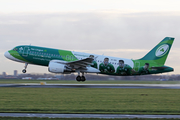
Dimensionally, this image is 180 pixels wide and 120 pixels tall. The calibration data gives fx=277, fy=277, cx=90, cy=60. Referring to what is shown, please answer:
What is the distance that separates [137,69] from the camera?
50.7 meters

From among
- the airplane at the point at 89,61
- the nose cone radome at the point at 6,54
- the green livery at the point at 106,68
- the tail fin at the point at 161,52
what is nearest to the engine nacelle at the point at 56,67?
the airplane at the point at 89,61

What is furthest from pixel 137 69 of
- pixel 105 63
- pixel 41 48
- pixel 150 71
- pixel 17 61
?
pixel 17 61

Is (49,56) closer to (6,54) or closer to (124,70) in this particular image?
(6,54)

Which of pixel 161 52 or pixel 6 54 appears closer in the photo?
pixel 6 54

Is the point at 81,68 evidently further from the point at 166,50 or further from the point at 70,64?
the point at 166,50

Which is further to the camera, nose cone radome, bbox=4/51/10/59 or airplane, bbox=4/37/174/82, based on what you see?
nose cone radome, bbox=4/51/10/59

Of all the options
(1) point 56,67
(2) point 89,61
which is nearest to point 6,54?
(1) point 56,67

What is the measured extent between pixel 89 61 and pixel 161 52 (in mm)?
14131

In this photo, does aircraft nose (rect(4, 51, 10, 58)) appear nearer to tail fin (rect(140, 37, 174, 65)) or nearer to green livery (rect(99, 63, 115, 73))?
green livery (rect(99, 63, 115, 73))

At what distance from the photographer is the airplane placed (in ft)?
158

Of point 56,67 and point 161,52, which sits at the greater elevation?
point 161,52

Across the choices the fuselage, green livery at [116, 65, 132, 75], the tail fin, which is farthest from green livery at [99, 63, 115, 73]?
the tail fin

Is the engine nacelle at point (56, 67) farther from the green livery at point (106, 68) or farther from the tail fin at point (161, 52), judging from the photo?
the tail fin at point (161, 52)

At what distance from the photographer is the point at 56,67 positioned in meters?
47.1
